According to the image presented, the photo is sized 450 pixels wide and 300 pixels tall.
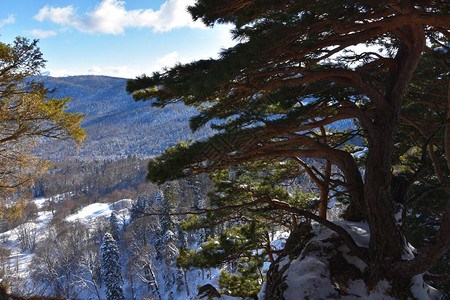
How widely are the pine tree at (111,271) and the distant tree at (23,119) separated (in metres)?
23.3

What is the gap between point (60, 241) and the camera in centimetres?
4884

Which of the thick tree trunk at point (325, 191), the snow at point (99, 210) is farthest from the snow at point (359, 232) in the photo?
the snow at point (99, 210)

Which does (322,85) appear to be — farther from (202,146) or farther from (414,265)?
(414,265)

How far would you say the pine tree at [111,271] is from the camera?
2670 centimetres

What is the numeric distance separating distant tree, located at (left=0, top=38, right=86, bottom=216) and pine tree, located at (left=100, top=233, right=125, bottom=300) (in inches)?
918

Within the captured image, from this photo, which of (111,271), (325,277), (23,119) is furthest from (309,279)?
(111,271)

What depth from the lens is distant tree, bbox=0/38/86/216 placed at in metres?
6.09

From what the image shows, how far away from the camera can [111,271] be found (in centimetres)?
2716

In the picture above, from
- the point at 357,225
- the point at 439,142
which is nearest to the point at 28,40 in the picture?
the point at 357,225

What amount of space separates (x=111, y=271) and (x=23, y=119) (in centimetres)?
2573

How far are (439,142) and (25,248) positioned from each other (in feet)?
244

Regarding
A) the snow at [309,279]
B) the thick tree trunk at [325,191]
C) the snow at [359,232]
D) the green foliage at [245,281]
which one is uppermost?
the thick tree trunk at [325,191]

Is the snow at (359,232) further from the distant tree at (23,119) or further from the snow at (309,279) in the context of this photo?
the distant tree at (23,119)

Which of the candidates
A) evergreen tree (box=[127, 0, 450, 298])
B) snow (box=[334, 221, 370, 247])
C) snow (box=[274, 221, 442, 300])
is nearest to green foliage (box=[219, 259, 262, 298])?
snow (box=[274, 221, 442, 300])
